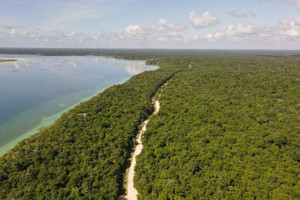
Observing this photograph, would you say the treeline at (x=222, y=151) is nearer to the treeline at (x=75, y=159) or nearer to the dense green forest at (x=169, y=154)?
the dense green forest at (x=169, y=154)

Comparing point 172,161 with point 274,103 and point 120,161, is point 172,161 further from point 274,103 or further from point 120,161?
point 274,103

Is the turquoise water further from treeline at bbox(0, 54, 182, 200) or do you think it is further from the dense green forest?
the dense green forest

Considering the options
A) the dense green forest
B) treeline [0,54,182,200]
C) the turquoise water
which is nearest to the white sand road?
the dense green forest

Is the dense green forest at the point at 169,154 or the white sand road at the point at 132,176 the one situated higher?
the dense green forest at the point at 169,154

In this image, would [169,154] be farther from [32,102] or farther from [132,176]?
[32,102]

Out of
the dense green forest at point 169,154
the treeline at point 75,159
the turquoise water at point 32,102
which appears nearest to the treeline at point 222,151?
the dense green forest at point 169,154

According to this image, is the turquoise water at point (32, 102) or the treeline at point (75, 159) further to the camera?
the turquoise water at point (32, 102)

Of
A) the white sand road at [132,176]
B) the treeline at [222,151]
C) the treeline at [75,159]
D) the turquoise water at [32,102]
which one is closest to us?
the treeline at [222,151]

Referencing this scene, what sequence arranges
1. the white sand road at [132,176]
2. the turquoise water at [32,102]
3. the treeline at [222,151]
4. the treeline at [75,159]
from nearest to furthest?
the treeline at [222,151] → the treeline at [75,159] → the white sand road at [132,176] → the turquoise water at [32,102]
